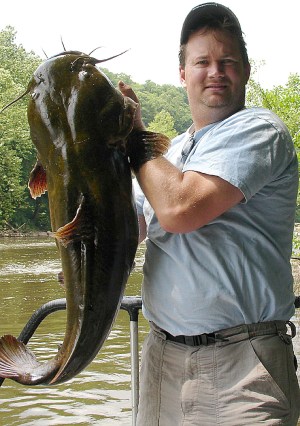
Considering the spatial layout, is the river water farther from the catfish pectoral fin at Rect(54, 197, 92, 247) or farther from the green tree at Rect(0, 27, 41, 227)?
the green tree at Rect(0, 27, 41, 227)

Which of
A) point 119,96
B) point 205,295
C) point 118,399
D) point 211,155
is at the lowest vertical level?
point 118,399

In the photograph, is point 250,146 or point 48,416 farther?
point 48,416

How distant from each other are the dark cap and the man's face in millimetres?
37

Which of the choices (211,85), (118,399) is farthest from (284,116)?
(211,85)

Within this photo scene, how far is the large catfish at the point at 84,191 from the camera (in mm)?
1865

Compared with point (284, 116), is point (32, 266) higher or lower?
lower

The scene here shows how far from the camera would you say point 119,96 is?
189 cm

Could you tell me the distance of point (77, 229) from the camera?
185 cm

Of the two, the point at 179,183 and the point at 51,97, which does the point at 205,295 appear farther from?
the point at 51,97

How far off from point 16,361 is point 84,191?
60 centimetres

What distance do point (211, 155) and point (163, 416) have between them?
0.94 meters

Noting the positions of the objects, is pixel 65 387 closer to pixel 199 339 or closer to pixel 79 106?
pixel 199 339

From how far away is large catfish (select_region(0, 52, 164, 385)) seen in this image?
1865mm

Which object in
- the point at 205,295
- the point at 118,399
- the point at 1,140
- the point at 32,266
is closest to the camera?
the point at 205,295
